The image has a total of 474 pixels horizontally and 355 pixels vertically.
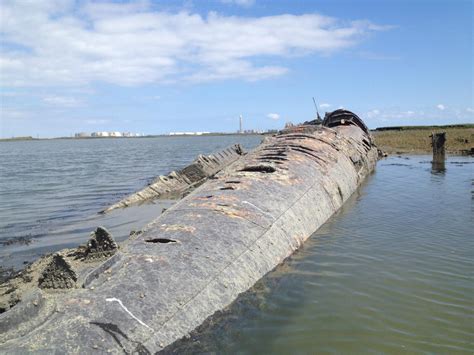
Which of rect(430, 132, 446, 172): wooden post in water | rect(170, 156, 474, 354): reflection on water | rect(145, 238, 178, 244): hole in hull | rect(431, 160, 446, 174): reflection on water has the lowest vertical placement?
rect(170, 156, 474, 354): reflection on water

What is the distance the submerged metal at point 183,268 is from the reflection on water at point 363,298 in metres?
0.22

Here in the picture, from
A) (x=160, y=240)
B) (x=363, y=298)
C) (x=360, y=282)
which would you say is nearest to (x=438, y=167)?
(x=360, y=282)

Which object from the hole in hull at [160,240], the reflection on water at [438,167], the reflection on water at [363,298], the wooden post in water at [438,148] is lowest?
the reflection on water at [363,298]

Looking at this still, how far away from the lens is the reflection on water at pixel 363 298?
4117 millimetres

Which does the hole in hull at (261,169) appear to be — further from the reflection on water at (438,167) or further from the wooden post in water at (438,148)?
the wooden post in water at (438,148)

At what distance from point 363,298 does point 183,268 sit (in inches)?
85.9

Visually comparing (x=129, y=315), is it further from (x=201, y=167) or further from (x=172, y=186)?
(x=201, y=167)

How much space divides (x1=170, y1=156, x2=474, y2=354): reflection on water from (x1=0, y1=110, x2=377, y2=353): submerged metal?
0.73 ft

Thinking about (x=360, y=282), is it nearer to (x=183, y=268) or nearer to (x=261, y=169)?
(x=183, y=268)

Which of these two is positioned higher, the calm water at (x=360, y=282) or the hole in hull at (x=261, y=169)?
the hole in hull at (x=261, y=169)

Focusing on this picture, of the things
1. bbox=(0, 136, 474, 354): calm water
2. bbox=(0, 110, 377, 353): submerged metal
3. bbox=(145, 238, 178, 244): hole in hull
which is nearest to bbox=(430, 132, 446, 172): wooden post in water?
bbox=(0, 136, 474, 354): calm water

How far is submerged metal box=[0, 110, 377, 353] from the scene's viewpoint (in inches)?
A: 127

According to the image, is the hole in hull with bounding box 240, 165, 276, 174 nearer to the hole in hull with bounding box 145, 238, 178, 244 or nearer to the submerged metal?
the submerged metal

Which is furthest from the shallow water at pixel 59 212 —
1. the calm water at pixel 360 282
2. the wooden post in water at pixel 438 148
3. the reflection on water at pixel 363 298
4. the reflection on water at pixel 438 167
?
the wooden post in water at pixel 438 148
